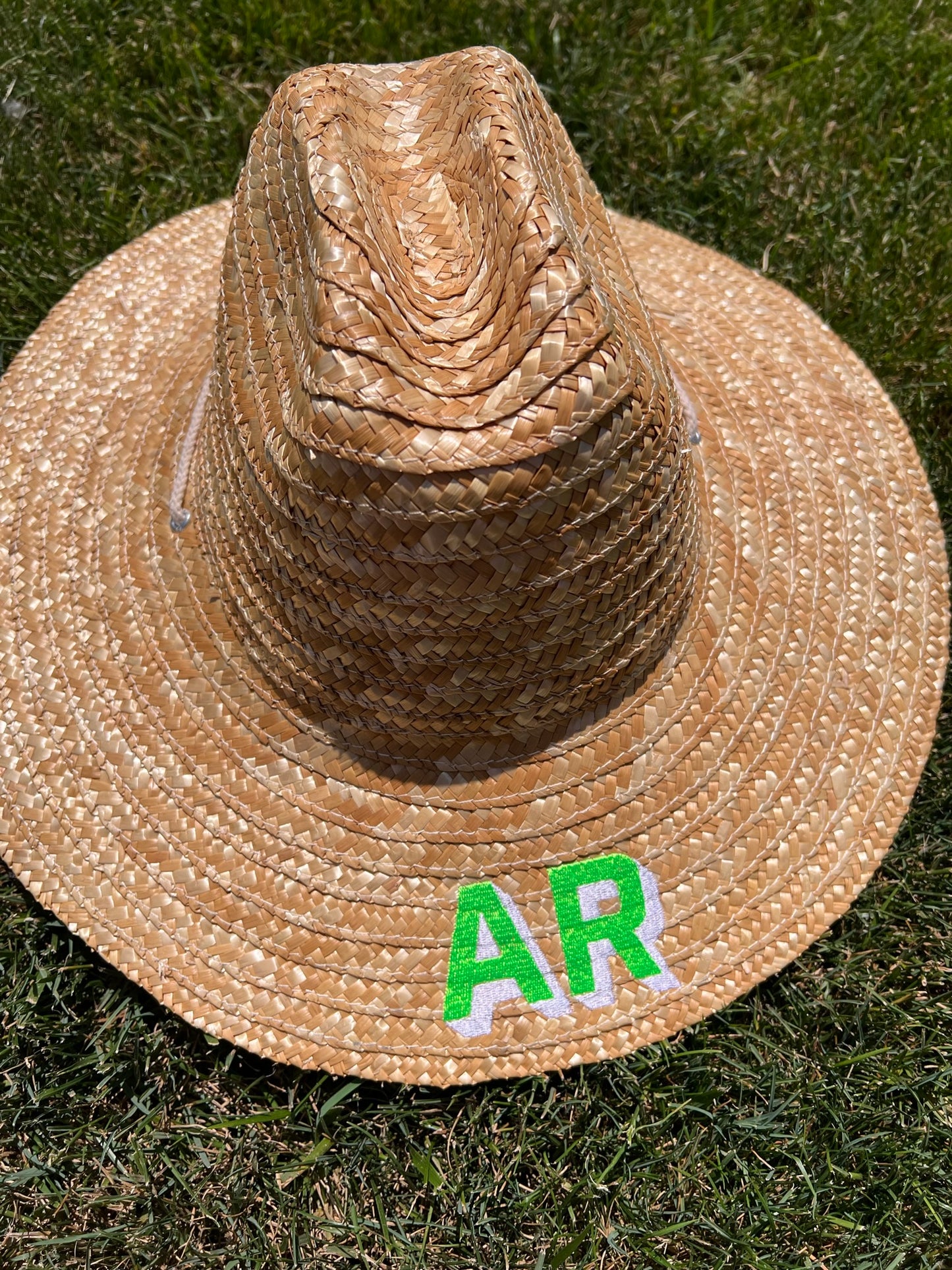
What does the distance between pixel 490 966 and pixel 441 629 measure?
653 mm

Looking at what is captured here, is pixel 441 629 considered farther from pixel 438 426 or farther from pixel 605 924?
pixel 605 924

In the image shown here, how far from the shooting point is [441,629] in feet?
5.18

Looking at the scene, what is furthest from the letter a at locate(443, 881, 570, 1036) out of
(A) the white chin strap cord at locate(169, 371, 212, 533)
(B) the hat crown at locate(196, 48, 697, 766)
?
(A) the white chin strap cord at locate(169, 371, 212, 533)

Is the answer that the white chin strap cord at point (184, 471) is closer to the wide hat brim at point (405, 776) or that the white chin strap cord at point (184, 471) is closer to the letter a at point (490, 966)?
the wide hat brim at point (405, 776)

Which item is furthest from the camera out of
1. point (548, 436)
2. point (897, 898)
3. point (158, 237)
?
point (158, 237)

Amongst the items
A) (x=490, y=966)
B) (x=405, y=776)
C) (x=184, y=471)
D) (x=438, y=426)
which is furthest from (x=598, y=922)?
(x=184, y=471)

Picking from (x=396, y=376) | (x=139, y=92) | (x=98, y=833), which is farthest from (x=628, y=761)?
(x=139, y=92)

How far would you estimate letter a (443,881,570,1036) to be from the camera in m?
1.84

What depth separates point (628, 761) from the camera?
74.8 inches

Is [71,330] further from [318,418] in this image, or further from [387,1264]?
[387,1264]

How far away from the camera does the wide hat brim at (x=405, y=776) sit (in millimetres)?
1847

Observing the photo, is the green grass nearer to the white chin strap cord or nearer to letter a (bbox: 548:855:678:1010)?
letter a (bbox: 548:855:678:1010)

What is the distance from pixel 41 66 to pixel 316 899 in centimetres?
269

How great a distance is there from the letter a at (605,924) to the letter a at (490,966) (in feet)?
0.18
